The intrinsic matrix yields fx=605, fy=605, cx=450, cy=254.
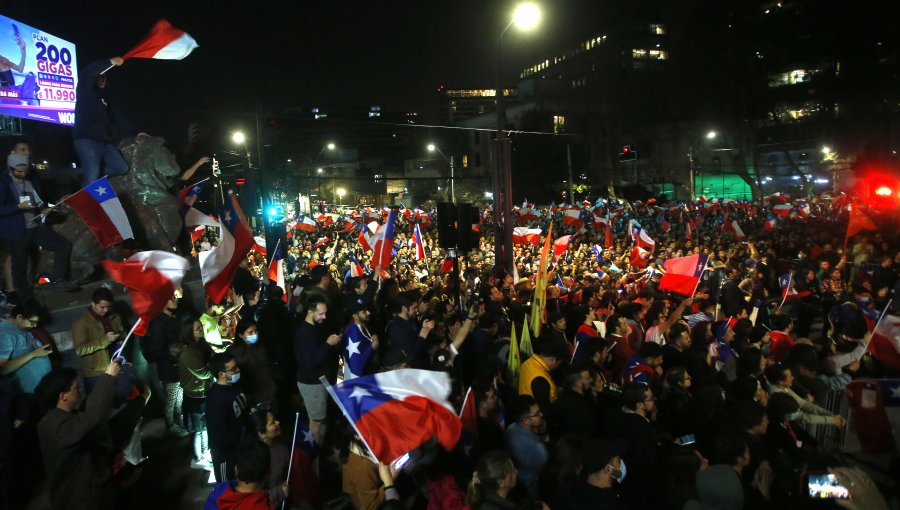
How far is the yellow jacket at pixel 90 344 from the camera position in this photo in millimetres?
5922

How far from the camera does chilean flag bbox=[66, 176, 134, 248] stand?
6988mm

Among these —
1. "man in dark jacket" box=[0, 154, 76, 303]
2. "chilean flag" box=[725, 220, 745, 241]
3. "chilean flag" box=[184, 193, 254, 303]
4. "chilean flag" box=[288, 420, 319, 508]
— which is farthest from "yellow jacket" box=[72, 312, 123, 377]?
"chilean flag" box=[725, 220, 745, 241]

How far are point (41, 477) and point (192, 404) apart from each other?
173 cm

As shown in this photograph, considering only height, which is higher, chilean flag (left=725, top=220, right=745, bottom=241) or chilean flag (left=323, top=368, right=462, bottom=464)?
chilean flag (left=725, top=220, right=745, bottom=241)

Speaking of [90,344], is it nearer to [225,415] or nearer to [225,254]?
[225,254]

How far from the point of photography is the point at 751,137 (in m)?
62.4

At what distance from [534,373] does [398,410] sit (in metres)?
1.90

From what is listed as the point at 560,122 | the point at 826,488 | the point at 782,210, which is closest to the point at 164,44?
the point at 826,488

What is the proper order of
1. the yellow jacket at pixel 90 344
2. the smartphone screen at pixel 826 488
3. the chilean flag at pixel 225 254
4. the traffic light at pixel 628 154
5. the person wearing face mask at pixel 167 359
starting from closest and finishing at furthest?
the smartphone screen at pixel 826 488 → the yellow jacket at pixel 90 344 → the person wearing face mask at pixel 167 359 → the chilean flag at pixel 225 254 → the traffic light at pixel 628 154

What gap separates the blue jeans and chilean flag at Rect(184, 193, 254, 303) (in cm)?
213

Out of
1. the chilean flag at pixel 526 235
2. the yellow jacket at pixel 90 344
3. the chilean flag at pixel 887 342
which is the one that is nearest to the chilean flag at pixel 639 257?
the chilean flag at pixel 526 235

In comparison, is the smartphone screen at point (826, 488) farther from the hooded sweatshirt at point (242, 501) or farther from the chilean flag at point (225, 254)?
the chilean flag at point (225, 254)

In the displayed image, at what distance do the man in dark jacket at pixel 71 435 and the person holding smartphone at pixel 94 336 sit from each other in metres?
1.83

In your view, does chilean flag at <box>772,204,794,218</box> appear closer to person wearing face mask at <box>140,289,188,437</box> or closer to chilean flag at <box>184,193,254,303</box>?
chilean flag at <box>184,193,254,303</box>
